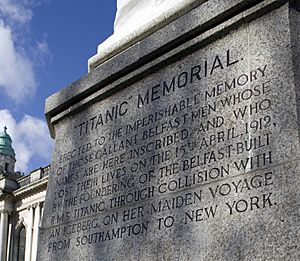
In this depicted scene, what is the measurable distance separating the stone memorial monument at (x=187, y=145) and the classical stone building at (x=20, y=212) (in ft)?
127

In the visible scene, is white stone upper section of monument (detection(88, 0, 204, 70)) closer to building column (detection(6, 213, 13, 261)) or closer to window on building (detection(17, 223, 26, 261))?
window on building (detection(17, 223, 26, 261))

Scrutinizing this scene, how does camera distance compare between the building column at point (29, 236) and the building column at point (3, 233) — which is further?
the building column at point (3, 233)

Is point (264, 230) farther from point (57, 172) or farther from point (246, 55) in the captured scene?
point (57, 172)

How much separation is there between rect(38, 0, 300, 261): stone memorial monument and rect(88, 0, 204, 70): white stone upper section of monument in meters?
0.02

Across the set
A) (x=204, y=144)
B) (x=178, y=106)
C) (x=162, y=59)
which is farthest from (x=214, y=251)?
(x=162, y=59)

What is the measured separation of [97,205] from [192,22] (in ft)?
4.80

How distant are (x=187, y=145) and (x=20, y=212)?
4382 cm

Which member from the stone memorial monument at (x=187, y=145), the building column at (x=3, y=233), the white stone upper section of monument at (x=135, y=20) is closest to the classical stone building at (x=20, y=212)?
the building column at (x=3, y=233)

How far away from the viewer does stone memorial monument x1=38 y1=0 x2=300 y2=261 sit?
3617 millimetres

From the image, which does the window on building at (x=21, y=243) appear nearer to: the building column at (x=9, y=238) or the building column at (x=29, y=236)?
the building column at (x=9, y=238)

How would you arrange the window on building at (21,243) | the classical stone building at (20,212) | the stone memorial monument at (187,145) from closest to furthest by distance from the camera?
1. the stone memorial monument at (187,145)
2. the classical stone building at (20,212)
3. the window on building at (21,243)

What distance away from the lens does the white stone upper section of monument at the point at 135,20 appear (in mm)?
4918

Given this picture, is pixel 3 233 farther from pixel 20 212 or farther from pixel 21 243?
pixel 20 212

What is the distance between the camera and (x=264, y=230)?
11.5ft
